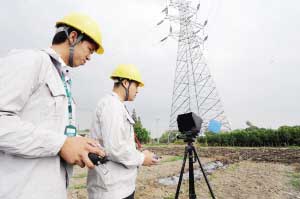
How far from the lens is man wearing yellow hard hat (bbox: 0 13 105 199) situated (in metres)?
0.88

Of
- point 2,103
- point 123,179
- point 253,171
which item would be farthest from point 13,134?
point 253,171

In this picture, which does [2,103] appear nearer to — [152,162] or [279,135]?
[152,162]

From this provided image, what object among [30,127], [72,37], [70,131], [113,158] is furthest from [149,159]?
[30,127]

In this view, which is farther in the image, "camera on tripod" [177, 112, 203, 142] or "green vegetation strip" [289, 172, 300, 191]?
"green vegetation strip" [289, 172, 300, 191]

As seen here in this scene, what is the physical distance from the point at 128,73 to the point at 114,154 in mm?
720

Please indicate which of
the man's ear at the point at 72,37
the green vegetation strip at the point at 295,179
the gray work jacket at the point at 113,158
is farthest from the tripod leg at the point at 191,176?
the green vegetation strip at the point at 295,179

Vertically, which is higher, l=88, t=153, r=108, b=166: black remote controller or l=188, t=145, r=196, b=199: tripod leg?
l=88, t=153, r=108, b=166: black remote controller

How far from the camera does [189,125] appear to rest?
2830 millimetres

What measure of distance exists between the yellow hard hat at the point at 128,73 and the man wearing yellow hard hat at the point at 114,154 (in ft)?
0.79

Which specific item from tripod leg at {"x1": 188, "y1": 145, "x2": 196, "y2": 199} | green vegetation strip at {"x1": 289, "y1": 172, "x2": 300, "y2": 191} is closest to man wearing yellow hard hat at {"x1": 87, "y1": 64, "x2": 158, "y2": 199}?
tripod leg at {"x1": 188, "y1": 145, "x2": 196, "y2": 199}

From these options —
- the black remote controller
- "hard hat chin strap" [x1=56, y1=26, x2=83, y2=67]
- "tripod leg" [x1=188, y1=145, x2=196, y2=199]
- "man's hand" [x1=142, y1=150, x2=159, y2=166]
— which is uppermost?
"hard hat chin strap" [x1=56, y1=26, x2=83, y2=67]

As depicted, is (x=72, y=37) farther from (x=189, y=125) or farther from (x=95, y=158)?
(x=189, y=125)

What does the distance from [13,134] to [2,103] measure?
11 cm

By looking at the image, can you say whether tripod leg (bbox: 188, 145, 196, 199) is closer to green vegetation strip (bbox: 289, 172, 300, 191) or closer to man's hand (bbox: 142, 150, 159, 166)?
man's hand (bbox: 142, 150, 159, 166)
